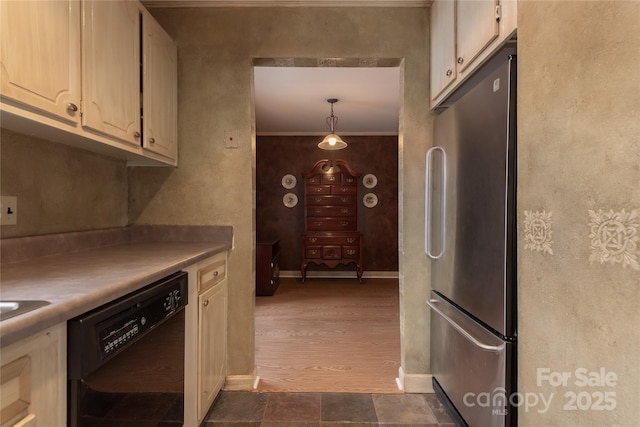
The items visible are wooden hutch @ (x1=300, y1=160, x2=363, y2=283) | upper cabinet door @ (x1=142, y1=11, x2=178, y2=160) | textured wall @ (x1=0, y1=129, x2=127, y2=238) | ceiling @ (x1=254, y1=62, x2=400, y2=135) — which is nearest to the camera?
textured wall @ (x1=0, y1=129, x2=127, y2=238)

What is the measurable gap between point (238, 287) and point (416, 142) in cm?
149

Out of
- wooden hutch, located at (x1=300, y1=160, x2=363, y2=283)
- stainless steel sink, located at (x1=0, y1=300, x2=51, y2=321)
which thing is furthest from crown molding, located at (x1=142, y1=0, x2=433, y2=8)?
wooden hutch, located at (x1=300, y1=160, x2=363, y2=283)

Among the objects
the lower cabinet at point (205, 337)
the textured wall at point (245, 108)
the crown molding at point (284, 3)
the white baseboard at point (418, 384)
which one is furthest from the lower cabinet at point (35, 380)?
the crown molding at point (284, 3)

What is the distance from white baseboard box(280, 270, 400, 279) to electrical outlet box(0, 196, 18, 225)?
4.49m

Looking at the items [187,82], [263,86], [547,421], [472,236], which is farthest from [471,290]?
[263,86]

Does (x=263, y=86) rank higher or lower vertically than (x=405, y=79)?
higher

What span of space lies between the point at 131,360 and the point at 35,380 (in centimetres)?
34

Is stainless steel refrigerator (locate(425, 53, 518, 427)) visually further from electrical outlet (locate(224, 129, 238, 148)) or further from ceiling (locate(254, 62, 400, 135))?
ceiling (locate(254, 62, 400, 135))

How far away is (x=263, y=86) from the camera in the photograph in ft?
11.5

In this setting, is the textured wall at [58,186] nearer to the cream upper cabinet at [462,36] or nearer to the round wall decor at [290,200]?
the cream upper cabinet at [462,36]

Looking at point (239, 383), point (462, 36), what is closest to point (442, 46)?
point (462, 36)

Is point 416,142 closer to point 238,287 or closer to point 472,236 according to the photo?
point 472,236

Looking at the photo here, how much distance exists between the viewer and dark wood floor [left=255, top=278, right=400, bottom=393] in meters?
2.21

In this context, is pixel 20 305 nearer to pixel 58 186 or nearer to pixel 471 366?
pixel 58 186
